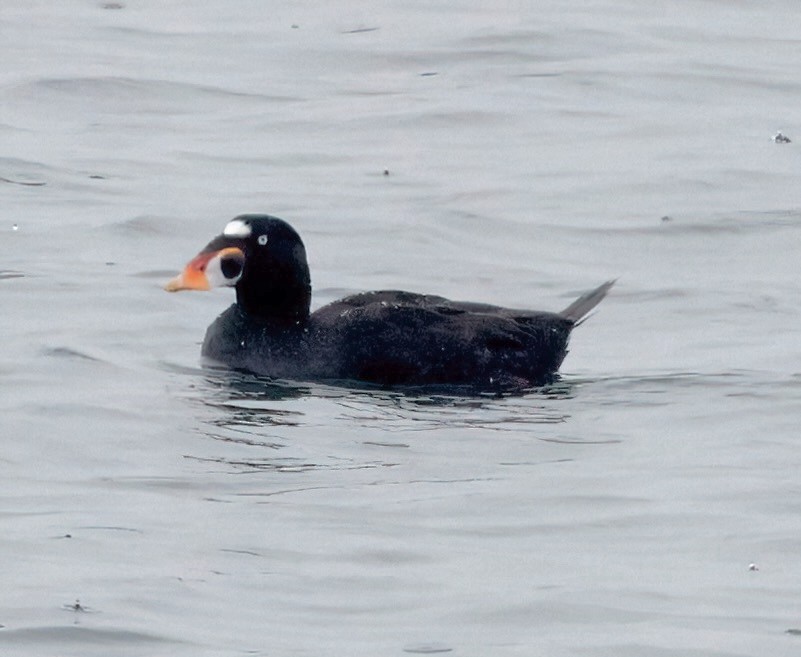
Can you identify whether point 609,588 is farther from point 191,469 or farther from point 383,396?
point 383,396

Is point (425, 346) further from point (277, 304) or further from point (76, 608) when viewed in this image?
point (76, 608)

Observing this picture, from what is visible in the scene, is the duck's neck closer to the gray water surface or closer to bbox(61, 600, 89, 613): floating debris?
the gray water surface

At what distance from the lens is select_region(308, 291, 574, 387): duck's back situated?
970cm

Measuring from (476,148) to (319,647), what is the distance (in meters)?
9.29

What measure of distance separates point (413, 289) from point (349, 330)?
227 cm

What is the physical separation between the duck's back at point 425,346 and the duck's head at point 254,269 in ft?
1.02

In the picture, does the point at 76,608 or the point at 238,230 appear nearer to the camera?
the point at 76,608

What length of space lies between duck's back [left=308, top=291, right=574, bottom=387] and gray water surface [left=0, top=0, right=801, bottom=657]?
19cm

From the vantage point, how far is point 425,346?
31.9 feet

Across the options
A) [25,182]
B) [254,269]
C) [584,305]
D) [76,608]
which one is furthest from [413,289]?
[76,608]

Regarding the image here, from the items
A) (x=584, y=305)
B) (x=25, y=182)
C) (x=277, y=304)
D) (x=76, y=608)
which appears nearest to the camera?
(x=76, y=608)

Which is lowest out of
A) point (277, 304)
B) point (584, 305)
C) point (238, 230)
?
point (584, 305)

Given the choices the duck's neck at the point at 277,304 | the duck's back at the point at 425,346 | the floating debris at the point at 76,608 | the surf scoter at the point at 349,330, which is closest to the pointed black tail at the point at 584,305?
the surf scoter at the point at 349,330

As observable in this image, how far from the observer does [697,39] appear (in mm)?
18828
